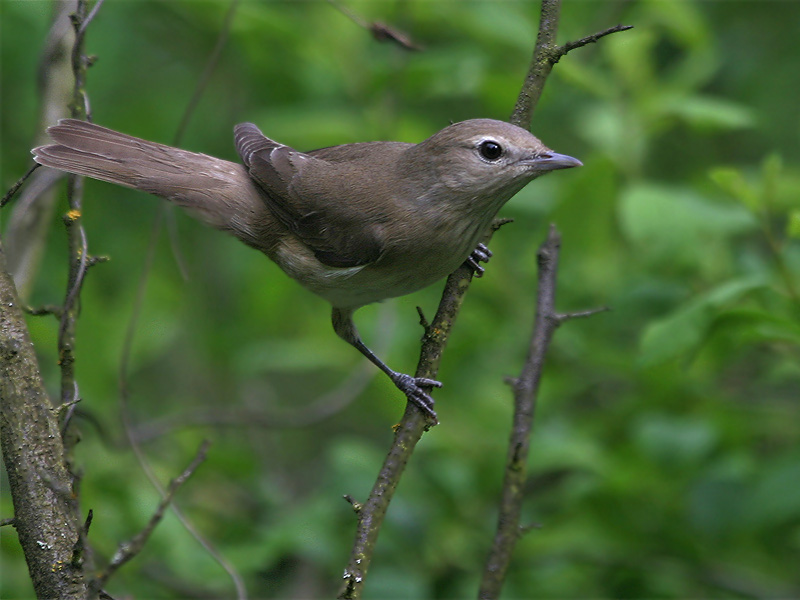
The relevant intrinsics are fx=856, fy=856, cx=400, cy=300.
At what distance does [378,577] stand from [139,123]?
318cm

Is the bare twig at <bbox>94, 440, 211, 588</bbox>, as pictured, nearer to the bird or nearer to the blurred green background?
the blurred green background

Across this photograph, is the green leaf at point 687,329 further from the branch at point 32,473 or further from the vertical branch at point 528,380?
the branch at point 32,473

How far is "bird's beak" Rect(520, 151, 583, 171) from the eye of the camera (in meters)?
3.17

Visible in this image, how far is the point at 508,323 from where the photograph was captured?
4.43 metres

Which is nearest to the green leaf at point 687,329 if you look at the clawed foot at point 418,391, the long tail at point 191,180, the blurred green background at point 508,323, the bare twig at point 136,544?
the blurred green background at point 508,323

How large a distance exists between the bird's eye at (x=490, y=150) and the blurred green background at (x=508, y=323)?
0.76 m

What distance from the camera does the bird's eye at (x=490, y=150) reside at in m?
3.25

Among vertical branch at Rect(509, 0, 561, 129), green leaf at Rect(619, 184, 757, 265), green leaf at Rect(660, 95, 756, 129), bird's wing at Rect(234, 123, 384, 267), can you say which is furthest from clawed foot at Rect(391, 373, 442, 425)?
green leaf at Rect(660, 95, 756, 129)

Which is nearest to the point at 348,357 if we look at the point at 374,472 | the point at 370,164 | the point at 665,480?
the point at 374,472

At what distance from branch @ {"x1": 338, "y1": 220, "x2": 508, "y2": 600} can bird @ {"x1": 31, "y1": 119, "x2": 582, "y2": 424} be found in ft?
0.90

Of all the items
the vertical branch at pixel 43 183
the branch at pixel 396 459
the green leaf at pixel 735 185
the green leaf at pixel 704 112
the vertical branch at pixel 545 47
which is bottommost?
the branch at pixel 396 459

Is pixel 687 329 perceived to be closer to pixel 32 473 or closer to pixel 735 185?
pixel 735 185

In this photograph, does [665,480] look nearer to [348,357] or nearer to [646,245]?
[646,245]

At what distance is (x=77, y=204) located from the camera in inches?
101
